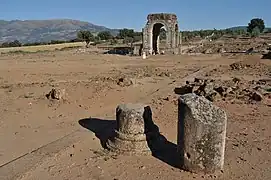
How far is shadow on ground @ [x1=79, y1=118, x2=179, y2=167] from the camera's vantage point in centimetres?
624

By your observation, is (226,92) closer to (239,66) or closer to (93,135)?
(93,135)

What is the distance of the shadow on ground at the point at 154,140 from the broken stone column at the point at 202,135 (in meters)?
0.49

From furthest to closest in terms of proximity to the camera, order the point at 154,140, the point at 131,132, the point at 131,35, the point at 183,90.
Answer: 1. the point at 131,35
2. the point at 183,90
3. the point at 154,140
4. the point at 131,132

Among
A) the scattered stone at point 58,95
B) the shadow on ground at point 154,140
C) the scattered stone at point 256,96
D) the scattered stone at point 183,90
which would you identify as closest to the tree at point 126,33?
the scattered stone at point 183,90

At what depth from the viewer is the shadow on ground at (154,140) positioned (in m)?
6.24

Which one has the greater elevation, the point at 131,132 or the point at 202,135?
the point at 202,135

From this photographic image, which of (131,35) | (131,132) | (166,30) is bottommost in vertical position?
(131,35)

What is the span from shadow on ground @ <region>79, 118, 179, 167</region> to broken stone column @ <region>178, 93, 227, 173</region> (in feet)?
1.62

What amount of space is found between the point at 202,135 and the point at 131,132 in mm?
1513

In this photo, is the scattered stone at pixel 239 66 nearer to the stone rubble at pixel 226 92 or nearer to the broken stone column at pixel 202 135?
the stone rubble at pixel 226 92

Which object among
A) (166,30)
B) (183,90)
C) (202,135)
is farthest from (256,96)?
(166,30)

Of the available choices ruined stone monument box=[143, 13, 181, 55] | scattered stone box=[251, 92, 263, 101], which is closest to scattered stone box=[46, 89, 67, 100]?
scattered stone box=[251, 92, 263, 101]

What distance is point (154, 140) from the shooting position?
6.71 metres

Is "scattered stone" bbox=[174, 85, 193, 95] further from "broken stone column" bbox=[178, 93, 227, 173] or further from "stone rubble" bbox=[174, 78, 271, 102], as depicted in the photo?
"broken stone column" bbox=[178, 93, 227, 173]
